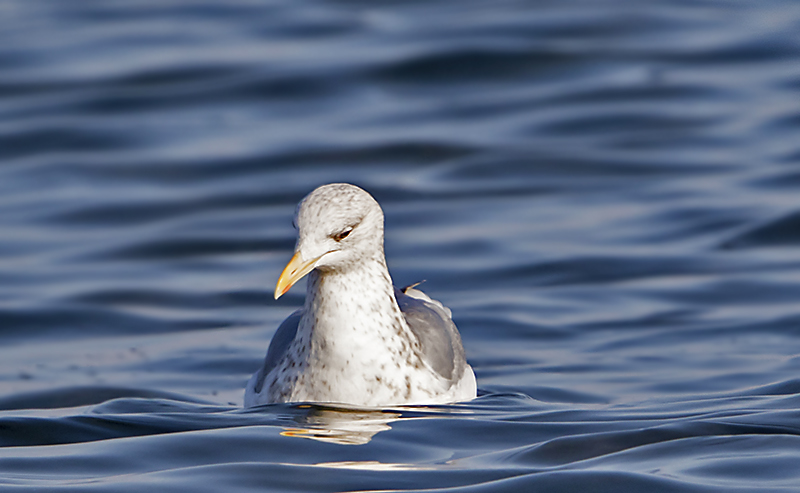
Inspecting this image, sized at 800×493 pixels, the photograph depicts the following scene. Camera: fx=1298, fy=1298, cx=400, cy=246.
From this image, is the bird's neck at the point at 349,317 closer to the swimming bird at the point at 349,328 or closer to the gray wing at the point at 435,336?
the swimming bird at the point at 349,328

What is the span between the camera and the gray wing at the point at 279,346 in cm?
700

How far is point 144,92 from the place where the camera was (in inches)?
649

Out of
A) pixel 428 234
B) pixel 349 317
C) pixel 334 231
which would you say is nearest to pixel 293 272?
pixel 334 231

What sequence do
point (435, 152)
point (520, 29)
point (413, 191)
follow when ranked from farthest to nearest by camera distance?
point (520, 29), point (435, 152), point (413, 191)

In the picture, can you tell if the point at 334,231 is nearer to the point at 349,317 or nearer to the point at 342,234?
the point at 342,234

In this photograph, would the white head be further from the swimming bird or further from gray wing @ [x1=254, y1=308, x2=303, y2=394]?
gray wing @ [x1=254, y1=308, x2=303, y2=394]

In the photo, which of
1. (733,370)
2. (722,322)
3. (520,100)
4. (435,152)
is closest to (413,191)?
(435,152)

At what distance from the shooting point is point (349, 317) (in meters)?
6.52

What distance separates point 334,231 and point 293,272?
357 mm

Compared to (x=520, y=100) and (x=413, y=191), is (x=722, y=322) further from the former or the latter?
(x=520, y=100)

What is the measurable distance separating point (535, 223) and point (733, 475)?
A: 24.3 feet

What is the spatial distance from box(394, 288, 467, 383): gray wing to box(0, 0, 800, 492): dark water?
32 cm

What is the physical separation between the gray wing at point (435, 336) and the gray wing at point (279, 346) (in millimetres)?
634

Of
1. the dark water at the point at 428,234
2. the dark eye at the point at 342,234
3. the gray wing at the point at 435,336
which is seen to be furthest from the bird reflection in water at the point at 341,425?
the dark eye at the point at 342,234
